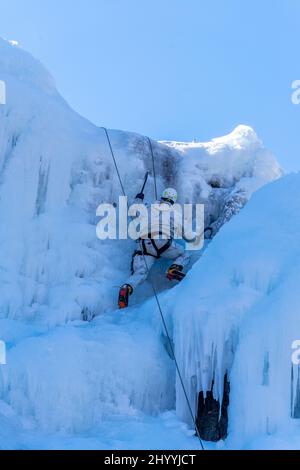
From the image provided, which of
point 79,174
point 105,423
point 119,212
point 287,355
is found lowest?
point 105,423

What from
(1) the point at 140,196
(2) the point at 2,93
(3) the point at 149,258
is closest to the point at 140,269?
(3) the point at 149,258

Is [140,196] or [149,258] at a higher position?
[140,196]

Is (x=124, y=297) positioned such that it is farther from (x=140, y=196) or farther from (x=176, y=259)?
(x=140, y=196)

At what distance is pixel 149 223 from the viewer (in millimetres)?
7586

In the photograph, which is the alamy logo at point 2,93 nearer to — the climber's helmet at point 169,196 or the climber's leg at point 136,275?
the climber's helmet at point 169,196

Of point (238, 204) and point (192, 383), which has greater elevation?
point (238, 204)

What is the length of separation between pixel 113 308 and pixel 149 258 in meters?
0.84

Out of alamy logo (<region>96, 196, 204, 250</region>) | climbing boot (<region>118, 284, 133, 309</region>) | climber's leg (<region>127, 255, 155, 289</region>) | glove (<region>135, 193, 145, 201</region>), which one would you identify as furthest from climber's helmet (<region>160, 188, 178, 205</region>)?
climbing boot (<region>118, 284, 133, 309</region>)

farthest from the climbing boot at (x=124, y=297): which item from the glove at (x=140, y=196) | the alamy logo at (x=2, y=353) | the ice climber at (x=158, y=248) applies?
the glove at (x=140, y=196)

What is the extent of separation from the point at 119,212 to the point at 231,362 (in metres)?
3.71
